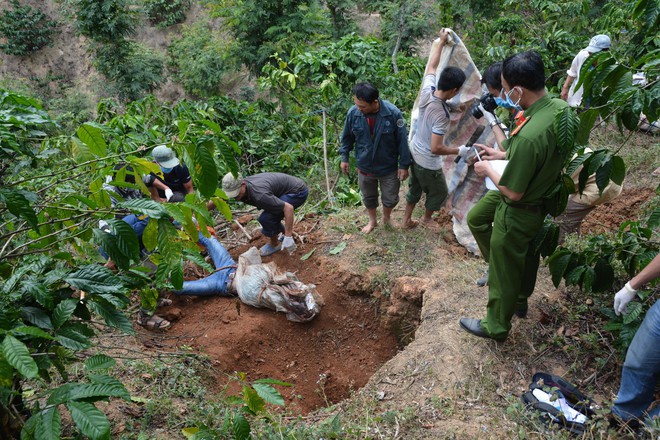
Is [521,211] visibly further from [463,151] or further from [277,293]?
[277,293]

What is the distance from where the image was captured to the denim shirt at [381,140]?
435 centimetres

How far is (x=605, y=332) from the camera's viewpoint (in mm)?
3170

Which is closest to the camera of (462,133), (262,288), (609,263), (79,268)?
(79,268)

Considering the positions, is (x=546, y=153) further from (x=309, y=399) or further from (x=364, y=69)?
(x=364, y=69)

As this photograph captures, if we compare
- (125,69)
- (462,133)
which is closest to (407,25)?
(125,69)

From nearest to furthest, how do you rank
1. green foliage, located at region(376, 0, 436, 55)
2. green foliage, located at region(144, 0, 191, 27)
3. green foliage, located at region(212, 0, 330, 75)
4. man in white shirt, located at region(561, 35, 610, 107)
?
man in white shirt, located at region(561, 35, 610, 107), green foliage, located at region(212, 0, 330, 75), green foliage, located at region(376, 0, 436, 55), green foliage, located at region(144, 0, 191, 27)

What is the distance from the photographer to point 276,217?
4828 mm

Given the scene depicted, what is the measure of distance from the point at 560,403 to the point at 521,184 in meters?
1.20

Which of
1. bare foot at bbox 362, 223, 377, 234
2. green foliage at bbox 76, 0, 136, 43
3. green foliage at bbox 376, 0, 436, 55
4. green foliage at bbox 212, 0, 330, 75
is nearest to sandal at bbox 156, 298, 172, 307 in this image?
bare foot at bbox 362, 223, 377, 234

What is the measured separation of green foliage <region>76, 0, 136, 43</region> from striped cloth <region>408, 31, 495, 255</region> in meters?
9.66

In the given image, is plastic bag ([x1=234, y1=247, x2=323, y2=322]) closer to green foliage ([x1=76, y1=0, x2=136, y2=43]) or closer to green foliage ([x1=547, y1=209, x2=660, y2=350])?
green foliage ([x1=547, y1=209, x2=660, y2=350])

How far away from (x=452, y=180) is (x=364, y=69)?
2.00m

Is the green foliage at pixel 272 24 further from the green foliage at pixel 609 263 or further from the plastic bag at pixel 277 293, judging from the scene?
the green foliage at pixel 609 263

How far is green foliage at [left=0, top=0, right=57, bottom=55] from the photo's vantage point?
20938mm
